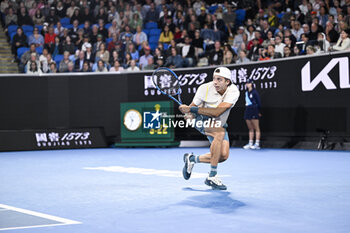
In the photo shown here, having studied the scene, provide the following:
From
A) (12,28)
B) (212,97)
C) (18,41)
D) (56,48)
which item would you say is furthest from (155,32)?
A: (212,97)

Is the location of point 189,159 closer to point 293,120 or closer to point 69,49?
point 293,120

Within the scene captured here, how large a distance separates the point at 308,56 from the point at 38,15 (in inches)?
516

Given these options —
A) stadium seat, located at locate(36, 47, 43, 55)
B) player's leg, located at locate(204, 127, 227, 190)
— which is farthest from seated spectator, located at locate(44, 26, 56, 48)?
player's leg, located at locate(204, 127, 227, 190)

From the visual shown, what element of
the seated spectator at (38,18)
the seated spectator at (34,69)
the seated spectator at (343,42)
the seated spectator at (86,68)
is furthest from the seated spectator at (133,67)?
the seated spectator at (343,42)

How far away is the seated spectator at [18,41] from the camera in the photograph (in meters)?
23.6

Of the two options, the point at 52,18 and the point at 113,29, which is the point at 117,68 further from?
the point at 52,18

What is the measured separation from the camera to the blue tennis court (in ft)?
19.3

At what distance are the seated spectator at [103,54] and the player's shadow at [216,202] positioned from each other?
1433 centimetres

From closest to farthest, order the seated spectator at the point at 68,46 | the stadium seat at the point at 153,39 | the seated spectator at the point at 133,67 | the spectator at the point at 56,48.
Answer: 1. the seated spectator at the point at 133,67
2. the seated spectator at the point at 68,46
3. the spectator at the point at 56,48
4. the stadium seat at the point at 153,39

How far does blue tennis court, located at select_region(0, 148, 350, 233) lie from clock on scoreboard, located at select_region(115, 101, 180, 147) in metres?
6.85

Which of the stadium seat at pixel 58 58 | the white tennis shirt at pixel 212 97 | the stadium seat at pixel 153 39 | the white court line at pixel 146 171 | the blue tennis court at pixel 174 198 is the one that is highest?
Result: the stadium seat at pixel 153 39

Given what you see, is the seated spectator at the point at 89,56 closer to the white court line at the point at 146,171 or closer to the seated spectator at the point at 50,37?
the seated spectator at the point at 50,37

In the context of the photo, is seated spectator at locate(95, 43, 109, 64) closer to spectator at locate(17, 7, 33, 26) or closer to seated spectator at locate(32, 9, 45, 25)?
seated spectator at locate(32, 9, 45, 25)

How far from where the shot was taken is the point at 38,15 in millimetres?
25109
